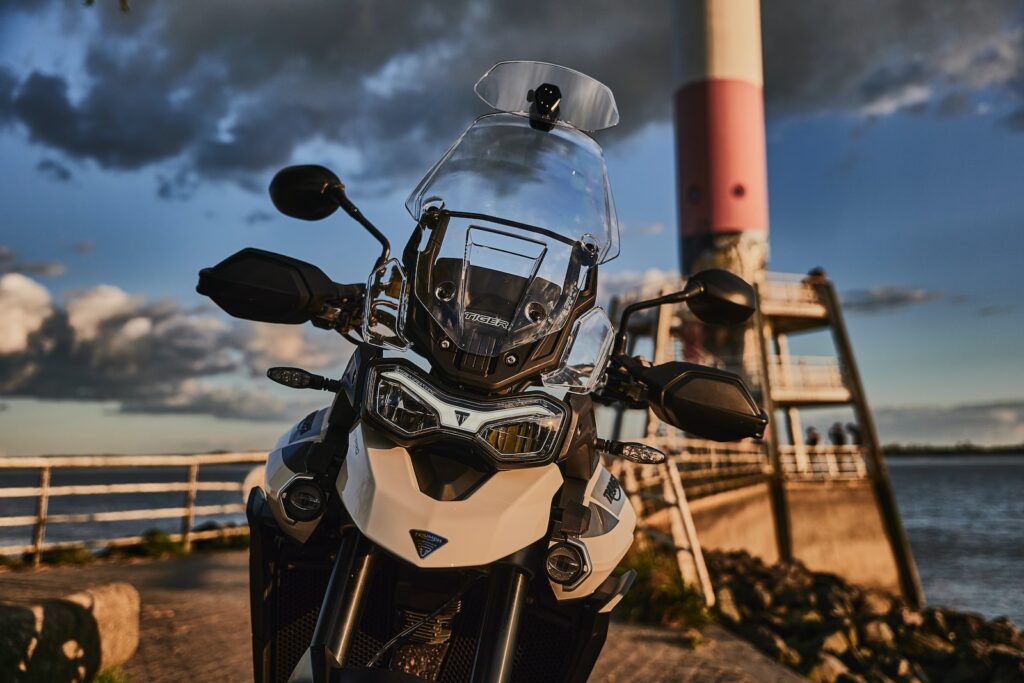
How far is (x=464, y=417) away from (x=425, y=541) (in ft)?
0.81

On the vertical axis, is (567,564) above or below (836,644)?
above

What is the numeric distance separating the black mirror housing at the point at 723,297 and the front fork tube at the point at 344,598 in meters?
1.06

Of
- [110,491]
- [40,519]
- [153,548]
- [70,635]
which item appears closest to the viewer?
[70,635]

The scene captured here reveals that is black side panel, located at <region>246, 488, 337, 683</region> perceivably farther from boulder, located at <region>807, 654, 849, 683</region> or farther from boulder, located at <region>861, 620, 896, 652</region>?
boulder, located at <region>861, 620, 896, 652</region>

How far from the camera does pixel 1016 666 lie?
640cm

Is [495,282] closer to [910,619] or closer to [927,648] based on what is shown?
[927,648]

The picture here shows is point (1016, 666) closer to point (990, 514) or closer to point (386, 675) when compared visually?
point (386, 675)

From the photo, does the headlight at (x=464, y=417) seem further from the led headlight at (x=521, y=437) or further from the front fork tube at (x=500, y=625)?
the front fork tube at (x=500, y=625)

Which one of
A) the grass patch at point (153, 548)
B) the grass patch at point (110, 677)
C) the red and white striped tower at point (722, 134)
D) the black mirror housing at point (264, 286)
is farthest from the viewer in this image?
the red and white striped tower at point (722, 134)

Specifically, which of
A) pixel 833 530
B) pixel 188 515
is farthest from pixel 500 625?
pixel 833 530

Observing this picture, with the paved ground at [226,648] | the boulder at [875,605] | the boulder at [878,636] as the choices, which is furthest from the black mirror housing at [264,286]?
the boulder at [875,605]

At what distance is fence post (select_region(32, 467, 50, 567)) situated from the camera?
7773 millimetres

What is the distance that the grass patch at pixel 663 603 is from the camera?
562 cm

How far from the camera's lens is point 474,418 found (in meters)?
1.50
